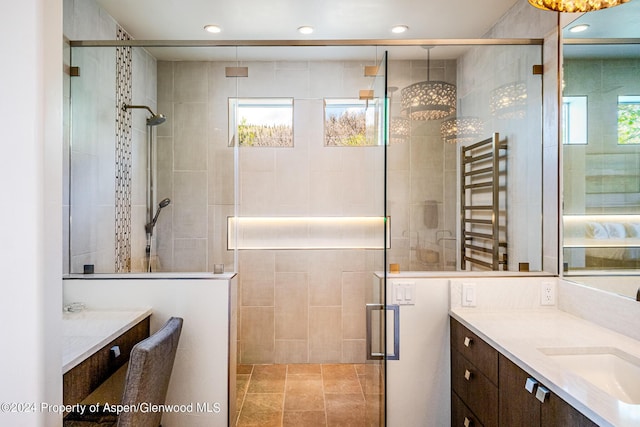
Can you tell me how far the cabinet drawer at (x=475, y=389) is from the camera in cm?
168

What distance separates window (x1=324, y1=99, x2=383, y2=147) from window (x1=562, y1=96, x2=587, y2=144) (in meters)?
0.98

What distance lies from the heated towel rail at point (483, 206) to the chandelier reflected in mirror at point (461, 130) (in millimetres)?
50

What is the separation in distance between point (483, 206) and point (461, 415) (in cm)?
115

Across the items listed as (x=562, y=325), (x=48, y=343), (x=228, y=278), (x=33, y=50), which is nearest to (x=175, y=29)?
(x=228, y=278)

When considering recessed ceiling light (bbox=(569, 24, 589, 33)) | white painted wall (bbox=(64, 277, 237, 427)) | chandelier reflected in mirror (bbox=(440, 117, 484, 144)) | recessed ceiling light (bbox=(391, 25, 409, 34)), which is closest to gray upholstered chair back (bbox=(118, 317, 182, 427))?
white painted wall (bbox=(64, 277, 237, 427))

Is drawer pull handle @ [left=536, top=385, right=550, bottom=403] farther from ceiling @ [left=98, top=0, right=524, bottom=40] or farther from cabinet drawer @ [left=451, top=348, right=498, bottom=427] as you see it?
ceiling @ [left=98, top=0, right=524, bottom=40]

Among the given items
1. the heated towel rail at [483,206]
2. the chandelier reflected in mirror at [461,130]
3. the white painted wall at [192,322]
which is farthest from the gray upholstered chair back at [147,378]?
the chandelier reflected in mirror at [461,130]

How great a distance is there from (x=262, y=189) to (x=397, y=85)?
1.24m

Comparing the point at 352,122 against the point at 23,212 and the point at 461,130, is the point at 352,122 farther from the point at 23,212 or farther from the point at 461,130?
the point at 23,212

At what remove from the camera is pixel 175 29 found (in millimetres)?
2982

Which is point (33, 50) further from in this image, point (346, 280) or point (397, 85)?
point (346, 280)

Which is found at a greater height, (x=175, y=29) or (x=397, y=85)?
(x=175, y=29)

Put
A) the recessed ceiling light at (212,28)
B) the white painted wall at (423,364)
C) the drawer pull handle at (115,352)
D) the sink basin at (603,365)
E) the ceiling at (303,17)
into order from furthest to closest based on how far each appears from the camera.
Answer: the recessed ceiling light at (212,28) < the ceiling at (303,17) < the white painted wall at (423,364) < the drawer pull handle at (115,352) < the sink basin at (603,365)

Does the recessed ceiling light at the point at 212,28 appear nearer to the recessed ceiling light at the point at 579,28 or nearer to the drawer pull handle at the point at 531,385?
the recessed ceiling light at the point at 579,28
